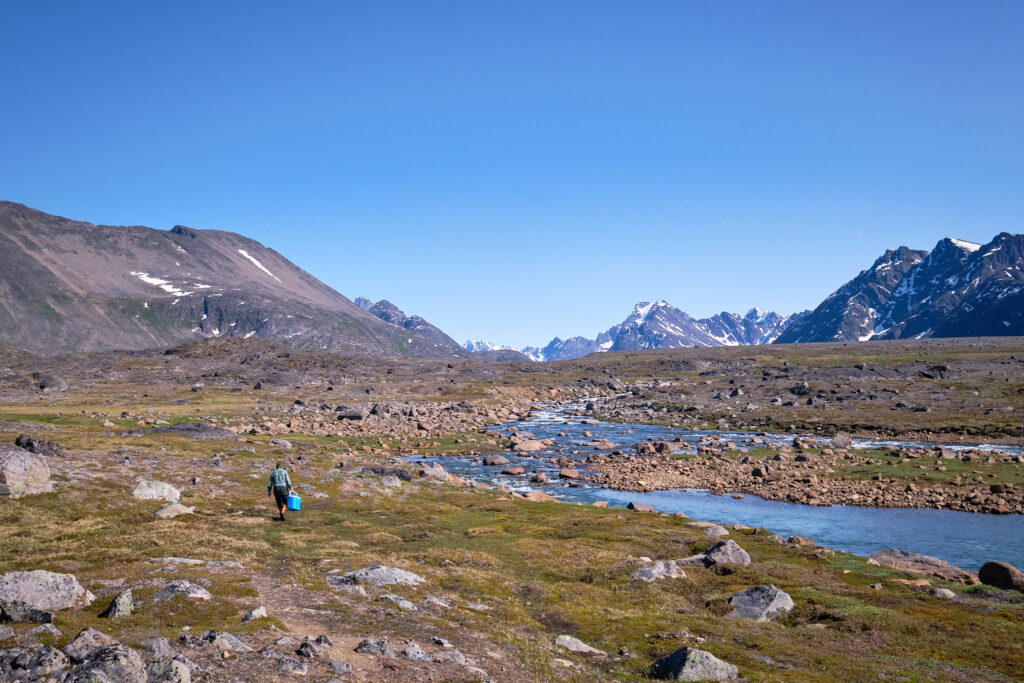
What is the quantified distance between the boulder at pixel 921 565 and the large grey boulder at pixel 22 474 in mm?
46967

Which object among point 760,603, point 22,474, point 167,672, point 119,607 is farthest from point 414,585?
point 22,474

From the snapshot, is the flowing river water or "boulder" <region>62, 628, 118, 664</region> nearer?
"boulder" <region>62, 628, 118, 664</region>

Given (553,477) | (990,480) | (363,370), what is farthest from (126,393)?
(990,480)

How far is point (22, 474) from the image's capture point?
1298 inches

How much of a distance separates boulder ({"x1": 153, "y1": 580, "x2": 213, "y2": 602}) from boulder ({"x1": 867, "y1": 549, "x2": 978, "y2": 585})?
A: 1350 inches

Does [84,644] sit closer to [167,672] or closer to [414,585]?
[167,672]

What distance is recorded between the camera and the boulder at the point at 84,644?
14.5m

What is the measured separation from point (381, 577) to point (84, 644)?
1235cm

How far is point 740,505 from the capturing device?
55.2 metres

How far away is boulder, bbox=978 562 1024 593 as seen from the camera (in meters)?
29.4

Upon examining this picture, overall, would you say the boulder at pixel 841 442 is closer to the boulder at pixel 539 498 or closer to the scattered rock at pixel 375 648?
the boulder at pixel 539 498

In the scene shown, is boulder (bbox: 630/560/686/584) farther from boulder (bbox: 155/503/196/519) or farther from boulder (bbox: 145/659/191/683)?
boulder (bbox: 155/503/196/519)

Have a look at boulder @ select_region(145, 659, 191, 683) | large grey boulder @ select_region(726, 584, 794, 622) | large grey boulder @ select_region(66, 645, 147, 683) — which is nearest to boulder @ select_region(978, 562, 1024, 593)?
large grey boulder @ select_region(726, 584, 794, 622)

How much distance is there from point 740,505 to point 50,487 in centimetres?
5161
